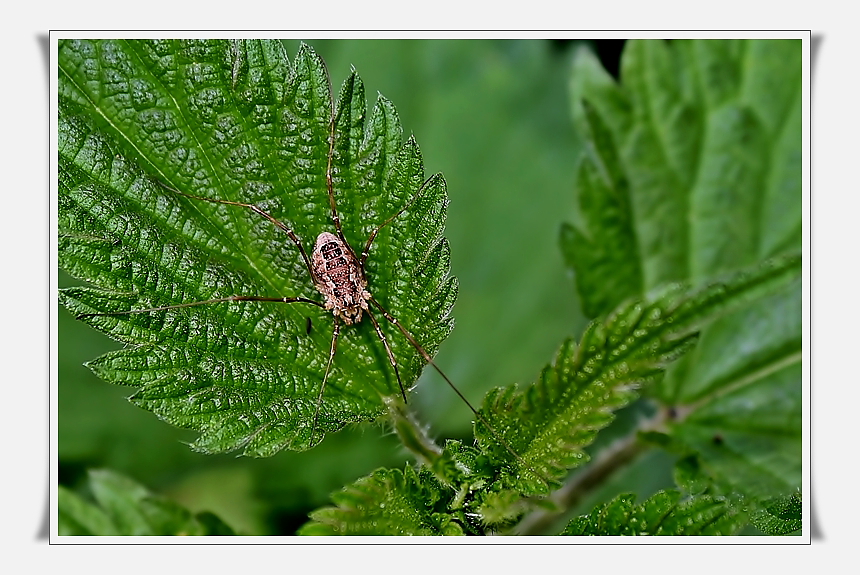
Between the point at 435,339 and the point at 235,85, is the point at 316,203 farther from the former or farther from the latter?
A: the point at 435,339

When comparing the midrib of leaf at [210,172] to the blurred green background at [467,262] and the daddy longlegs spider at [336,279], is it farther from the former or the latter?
the blurred green background at [467,262]

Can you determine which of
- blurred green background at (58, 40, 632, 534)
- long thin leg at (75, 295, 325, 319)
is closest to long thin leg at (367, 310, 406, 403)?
long thin leg at (75, 295, 325, 319)

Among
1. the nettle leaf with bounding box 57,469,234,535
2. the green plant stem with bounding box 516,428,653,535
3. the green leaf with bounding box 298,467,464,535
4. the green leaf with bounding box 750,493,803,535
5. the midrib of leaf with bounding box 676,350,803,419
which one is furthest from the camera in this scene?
the midrib of leaf with bounding box 676,350,803,419

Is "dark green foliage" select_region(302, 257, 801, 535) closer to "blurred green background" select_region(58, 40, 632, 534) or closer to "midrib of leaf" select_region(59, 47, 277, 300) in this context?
"midrib of leaf" select_region(59, 47, 277, 300)

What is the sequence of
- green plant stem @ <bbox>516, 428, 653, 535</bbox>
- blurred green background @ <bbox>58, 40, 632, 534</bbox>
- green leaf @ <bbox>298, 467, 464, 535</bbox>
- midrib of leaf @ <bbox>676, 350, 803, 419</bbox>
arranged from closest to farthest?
green leaf @ <bbox>298, 467, 464, 535</bbox> → green plant stem @ <bbox>516, 428, 653, 535</bbox> → midrib of leaf @ <bbox>676, 350, 803, 419</bbox> → blurred green background @ <bbox>58, 40, 632, 534</bbox>

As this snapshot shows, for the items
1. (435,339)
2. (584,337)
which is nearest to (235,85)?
(435,339)

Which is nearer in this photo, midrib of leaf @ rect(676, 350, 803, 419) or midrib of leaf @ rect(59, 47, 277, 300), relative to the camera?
midrib of leaf @ rect(59, 47, 277, 300)

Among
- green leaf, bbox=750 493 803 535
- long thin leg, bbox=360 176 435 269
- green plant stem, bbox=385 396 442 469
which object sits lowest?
green leaf, bbox=750 493 803 535

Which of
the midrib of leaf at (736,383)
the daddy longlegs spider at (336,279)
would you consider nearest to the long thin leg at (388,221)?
the daddy longlegs spider at (336,279)
